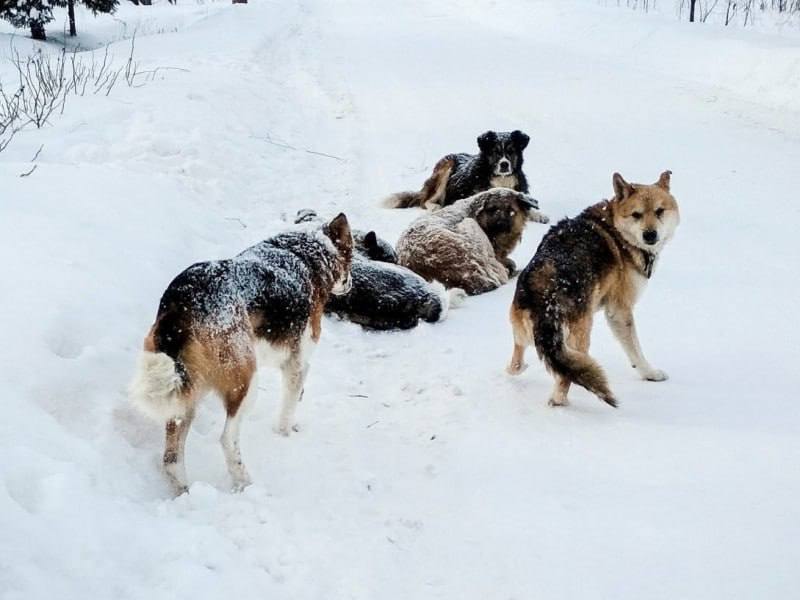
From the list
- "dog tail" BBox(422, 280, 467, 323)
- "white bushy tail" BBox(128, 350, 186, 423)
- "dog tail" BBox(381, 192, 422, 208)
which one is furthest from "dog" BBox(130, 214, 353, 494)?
"dog tail" BBox(381, 192, 422, 208)

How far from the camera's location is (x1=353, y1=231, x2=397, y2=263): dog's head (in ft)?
21.9

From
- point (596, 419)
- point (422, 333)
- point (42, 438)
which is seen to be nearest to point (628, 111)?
point (422, 333)

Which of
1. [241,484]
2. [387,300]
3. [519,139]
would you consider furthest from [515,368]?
[519,139]

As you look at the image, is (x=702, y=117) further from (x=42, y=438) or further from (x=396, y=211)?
(x=42, y=438)

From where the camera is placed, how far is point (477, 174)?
9.05 meters

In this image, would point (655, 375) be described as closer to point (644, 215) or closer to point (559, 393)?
point (559, 393)

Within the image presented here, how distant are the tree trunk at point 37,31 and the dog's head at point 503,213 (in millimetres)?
21752

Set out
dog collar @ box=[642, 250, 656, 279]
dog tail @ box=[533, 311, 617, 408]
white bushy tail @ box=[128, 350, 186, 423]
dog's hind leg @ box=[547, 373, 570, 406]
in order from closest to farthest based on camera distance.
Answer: white bushy tail @ box=[128, 350, 186, 423]
dog tail @ box=[533, 311, 617, 408]
dog's hind leg @ box=[547, 373, 570, 406]
dog collar @ box=[642, 250, 656, 279]

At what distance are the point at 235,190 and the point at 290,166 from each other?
1.47 meters

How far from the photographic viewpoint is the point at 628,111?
41.7 feet

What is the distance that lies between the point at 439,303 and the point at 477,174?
3.39 meters

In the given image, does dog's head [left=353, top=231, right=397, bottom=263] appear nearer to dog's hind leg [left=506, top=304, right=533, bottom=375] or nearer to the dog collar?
dog's hind leg [left=506, top=304, right=533, bottom=375]

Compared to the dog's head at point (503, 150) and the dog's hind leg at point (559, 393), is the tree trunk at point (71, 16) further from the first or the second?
the dog's hind leg at point (559, 393)

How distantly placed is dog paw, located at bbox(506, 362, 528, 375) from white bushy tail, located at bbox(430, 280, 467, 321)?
1256mm
